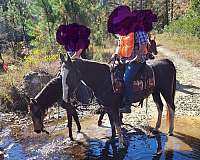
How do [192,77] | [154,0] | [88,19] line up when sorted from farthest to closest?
[154,0] → [88,19] → [192,77]

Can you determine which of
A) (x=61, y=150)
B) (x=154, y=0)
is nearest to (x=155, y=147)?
(x=61, y=150)

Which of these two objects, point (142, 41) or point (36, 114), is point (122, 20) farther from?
point (36, 114)

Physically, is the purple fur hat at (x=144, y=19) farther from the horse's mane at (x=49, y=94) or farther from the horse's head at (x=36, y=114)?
the horse's head at (x=36, y=114)

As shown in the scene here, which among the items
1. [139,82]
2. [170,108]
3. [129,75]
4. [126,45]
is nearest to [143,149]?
[170,108]

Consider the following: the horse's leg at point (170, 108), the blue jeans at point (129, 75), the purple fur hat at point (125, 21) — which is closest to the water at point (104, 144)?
the horse's leg at point (170, 108)

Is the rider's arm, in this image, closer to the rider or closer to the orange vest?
the rider

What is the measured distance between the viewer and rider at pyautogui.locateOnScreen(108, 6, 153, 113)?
8508 mm

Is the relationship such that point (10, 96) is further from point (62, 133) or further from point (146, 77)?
point (146, 77)

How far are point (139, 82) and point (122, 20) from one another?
147 cm

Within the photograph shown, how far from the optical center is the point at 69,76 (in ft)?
26.3

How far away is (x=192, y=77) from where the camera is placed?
16422mm

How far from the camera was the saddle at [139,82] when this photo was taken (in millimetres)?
8648

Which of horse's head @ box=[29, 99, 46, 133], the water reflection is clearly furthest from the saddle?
horse's head @ box=[29, 99, 46, 133]

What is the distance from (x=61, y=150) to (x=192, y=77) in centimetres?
860
